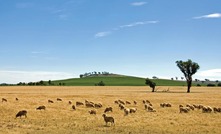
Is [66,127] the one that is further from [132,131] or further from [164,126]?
[164,126]

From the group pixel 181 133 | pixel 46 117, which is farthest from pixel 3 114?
pixel 181 133

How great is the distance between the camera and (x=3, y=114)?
114ft

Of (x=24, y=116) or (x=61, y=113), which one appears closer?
(x=24, y=116)

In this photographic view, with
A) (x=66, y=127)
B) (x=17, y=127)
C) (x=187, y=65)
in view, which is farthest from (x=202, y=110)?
(x=187, y=65)

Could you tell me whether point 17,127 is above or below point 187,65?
below

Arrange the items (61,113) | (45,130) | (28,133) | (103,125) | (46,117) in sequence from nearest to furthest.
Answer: (28,133), (45,130), (103,125), (46,117), (61,113)

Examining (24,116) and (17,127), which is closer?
(17,127)

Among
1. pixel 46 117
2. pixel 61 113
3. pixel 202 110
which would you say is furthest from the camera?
pixel 202 110

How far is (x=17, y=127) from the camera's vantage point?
26266 millimetres

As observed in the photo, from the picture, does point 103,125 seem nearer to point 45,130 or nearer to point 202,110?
point 45,130

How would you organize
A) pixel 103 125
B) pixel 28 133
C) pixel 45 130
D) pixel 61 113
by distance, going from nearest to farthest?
pixel 28 133 < pixel 45 130 < pixel 103 125 < pixel 61 113

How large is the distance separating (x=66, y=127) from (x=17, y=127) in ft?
12.7

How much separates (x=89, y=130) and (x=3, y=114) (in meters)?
13.7

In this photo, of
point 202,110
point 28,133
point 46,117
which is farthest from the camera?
point 202,110
